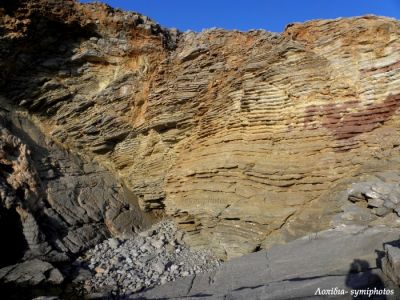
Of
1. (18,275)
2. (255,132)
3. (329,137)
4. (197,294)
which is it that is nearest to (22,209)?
(18,275)

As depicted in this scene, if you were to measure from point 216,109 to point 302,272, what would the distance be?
21.2ft

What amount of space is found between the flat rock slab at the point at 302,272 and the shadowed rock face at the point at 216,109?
0.93 m

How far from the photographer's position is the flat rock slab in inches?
241

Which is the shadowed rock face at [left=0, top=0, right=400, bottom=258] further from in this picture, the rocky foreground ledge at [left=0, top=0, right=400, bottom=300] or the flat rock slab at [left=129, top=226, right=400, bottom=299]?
the flat rock slab at [left=129, top=226, right=400, bottom=299]

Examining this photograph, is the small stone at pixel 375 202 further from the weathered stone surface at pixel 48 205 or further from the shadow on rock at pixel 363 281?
the weathered stone surface at pixel 48 205

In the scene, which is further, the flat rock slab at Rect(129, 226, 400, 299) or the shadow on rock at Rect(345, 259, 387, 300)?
the flat rock slab at Rect(129, 226, 400, 299)

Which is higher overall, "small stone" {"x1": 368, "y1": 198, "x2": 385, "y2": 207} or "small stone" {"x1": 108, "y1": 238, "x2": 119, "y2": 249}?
"small stone" {"x1": 368, "y1": 198, "x2": 385, "y2": 207}

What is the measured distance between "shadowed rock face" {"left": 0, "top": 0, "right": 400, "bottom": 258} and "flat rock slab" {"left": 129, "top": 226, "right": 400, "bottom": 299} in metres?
0.93

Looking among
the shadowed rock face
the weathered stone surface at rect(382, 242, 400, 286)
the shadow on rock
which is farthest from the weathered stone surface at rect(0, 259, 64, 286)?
the weathered stone surface at rect(382, 242, 400, 286)

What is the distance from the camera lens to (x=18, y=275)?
9102 mm

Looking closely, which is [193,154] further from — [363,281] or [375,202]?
[363,281]

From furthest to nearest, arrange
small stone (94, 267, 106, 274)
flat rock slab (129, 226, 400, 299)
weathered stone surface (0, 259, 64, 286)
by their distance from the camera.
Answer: small stone (94, 267, 106, 274) → weathered stone surface (0, 259, 64, 286) → flat rock slab (129, 226, 400, 299)

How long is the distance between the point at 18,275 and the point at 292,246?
678 cm

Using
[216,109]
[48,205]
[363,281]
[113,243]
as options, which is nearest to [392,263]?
[363,281]
